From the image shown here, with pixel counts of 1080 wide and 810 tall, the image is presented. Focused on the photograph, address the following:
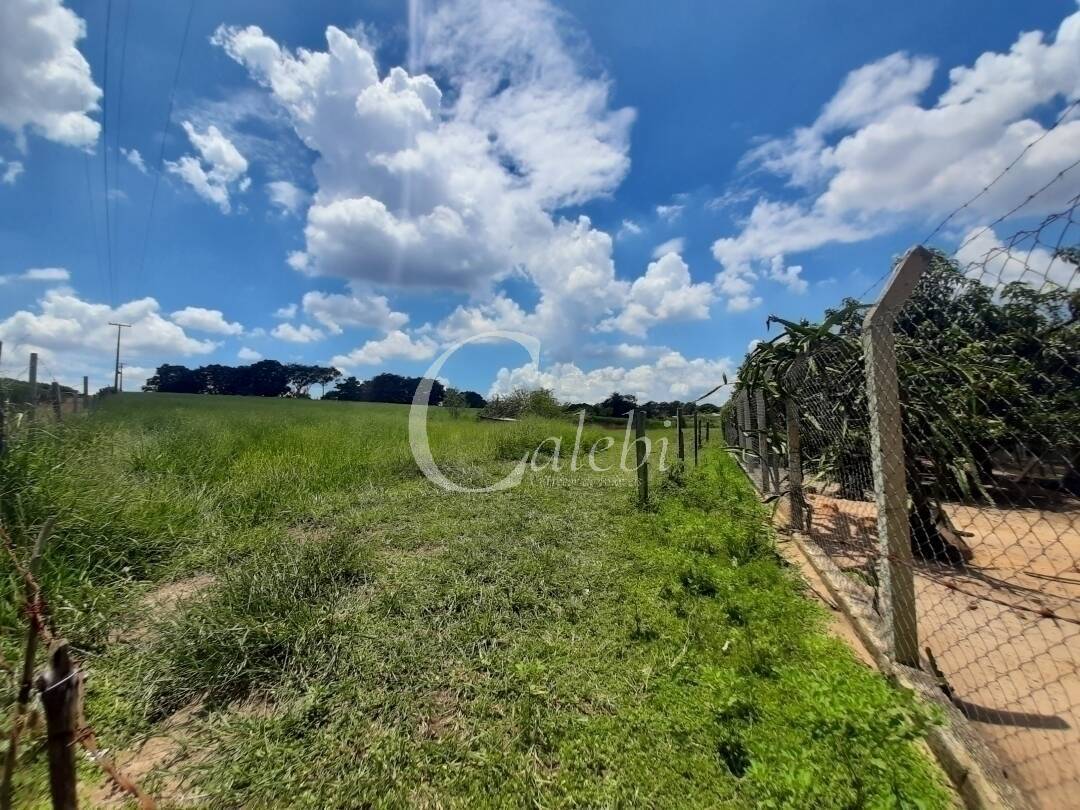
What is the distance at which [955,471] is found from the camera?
318 centimetres

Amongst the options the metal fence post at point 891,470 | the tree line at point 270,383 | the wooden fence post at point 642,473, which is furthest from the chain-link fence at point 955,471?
the tree line at point 270,383

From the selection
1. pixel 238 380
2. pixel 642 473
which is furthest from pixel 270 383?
pixel 642 473

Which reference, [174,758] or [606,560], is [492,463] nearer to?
[606,560]

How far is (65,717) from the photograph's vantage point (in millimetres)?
914

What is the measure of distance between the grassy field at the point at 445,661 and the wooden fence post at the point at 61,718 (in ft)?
2.95

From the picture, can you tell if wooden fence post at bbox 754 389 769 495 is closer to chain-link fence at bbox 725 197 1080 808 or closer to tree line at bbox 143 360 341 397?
chain-link fence at bbox 725 197 1080 808

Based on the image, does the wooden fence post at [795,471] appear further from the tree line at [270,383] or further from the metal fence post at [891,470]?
the tree line at [270,383]

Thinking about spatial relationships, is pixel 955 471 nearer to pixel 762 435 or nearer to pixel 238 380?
pixel 762 435

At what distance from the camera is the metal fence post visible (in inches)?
79.2

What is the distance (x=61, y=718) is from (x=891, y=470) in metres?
2.77

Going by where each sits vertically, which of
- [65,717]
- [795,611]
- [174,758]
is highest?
[65,717]

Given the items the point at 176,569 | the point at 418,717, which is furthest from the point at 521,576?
the point at 176,569

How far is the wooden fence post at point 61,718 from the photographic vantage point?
87 cm

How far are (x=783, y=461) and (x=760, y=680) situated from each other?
3.07 m
